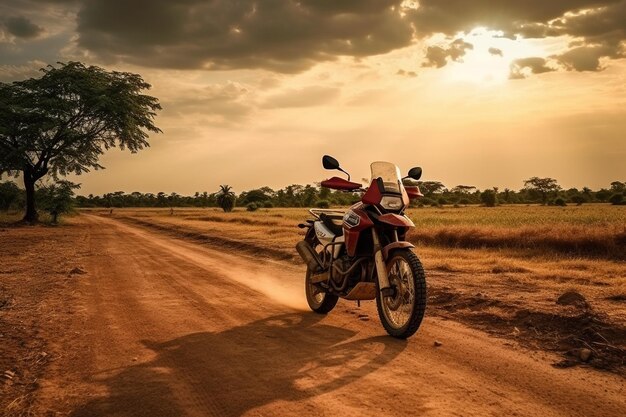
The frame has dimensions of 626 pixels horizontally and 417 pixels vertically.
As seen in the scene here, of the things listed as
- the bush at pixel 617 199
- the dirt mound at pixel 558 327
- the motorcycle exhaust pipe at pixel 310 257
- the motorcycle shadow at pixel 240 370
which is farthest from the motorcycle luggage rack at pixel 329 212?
the bush at pixel 617 199

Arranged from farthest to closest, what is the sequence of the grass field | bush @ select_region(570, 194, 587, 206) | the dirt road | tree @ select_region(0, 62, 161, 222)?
bush @ select_region(570, 194, 587, 206)
tree @ select_region(0, 62, 161, 222)
the grass field
the dirt road

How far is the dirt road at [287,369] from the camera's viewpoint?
370 cm

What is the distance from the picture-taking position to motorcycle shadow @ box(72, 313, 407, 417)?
147 inches

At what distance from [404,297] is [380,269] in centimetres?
42

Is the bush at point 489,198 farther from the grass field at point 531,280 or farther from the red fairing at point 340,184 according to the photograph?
the red fairing at point 340,184

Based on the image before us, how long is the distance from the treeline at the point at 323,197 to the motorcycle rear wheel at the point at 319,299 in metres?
38.4

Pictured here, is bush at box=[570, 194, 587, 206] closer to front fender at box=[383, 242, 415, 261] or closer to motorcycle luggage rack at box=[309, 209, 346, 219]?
motorcycle luggage rack at box=[309, 209, 346, 219]

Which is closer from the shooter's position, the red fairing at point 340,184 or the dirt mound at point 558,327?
the dirt mound at point 558,327

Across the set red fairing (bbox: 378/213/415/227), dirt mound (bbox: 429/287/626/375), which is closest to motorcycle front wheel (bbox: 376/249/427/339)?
red fairing (bbox: 378/213/415/227)

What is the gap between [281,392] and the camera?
12.9 feet

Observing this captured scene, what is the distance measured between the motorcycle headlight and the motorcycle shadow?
1.54 metres

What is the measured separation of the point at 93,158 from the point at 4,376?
3585 centimetres

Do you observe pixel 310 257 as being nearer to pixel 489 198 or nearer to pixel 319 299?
pixel 319 299

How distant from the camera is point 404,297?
5.65 metres
